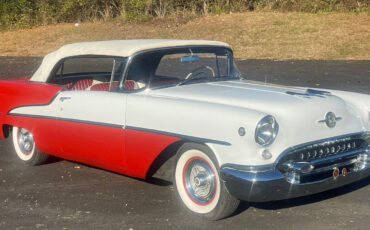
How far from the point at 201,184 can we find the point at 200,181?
0.03m

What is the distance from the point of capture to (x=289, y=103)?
5.45m

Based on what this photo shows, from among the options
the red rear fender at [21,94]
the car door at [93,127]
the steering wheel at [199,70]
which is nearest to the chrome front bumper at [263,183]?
the car door at [93,127]

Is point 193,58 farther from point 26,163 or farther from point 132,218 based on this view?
A: point 26,163

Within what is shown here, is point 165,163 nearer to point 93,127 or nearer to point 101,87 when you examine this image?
point 93,127

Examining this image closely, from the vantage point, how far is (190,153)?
552 cm

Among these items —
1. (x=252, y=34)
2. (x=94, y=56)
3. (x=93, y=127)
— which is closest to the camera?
(x=93, y=127)

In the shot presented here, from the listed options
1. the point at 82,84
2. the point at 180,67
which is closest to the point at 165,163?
the point at 180,67

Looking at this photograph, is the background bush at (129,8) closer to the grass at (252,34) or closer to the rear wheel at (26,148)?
the grass at (252,34)

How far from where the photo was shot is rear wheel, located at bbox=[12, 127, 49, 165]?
7.40 meters

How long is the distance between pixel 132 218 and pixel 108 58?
172 centimetres

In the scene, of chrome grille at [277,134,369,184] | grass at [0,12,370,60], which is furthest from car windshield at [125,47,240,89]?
grass at [0,12,370,60]

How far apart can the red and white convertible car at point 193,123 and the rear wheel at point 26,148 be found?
1.0 inches

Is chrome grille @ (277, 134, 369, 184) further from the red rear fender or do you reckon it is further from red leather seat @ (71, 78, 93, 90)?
red leather seat @ (71, 78, 93, 90)

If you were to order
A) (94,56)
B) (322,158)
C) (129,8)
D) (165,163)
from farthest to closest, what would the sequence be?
(129,8) → (94,56) → (165,163) → (322,158)
